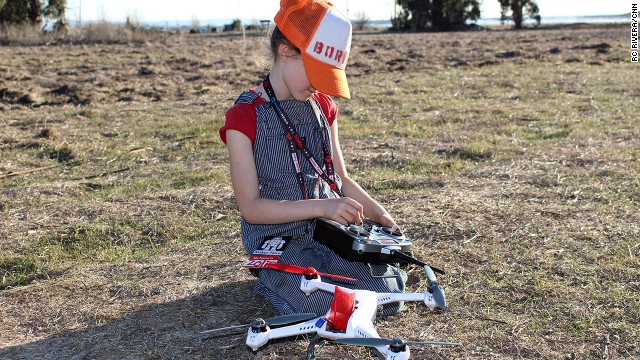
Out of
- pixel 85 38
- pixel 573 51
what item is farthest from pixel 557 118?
pixel 85 38

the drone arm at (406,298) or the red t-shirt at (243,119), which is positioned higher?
the red t-shirt at (243,119)

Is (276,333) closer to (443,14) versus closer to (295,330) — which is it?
(295,330)

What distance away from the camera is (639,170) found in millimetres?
5605

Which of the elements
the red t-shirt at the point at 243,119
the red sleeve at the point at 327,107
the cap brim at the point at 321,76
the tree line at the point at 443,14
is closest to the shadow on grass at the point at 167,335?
the red t-shirt at the point at 243,119

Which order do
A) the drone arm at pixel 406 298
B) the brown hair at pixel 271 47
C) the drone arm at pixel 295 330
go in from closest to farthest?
the drone arm at pixel 295 330 < the drone arm at pixel 406 298 < the brown hair at pixel 271 47

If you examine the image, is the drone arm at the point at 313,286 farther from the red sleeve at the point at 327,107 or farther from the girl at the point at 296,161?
the red sleeve at the point at 327,107

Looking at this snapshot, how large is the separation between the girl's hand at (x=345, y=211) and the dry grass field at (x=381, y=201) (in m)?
0.50

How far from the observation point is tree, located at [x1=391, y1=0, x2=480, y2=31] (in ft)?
144

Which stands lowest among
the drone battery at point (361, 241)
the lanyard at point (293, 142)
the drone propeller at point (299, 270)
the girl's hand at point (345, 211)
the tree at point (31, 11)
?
the drone propeller at point (299, 270)

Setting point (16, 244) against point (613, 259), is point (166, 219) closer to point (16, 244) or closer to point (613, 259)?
point (16, 244)

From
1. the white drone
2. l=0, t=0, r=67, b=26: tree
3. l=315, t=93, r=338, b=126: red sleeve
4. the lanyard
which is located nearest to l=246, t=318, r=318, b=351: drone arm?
the white drone

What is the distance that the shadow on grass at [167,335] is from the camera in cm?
288

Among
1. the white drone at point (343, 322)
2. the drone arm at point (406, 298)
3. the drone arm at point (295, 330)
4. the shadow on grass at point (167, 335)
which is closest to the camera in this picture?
the white drone at point (343, 322)

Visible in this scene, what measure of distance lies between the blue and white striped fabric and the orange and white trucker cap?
0.32 metres
